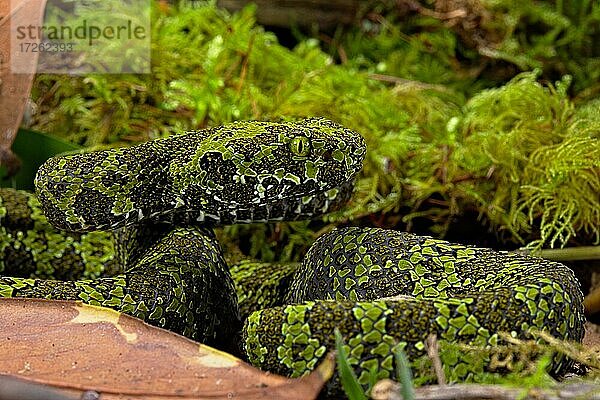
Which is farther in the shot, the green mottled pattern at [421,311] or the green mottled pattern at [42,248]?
the green mottled pattern at [42,248]

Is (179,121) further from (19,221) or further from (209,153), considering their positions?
(209,153)

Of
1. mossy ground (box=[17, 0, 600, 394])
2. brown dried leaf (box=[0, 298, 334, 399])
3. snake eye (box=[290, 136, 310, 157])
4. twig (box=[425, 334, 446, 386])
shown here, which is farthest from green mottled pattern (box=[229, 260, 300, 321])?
twig (box=[425, 334, 446, 386])

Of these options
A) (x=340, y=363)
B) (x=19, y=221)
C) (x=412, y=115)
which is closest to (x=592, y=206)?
(x=412, y=115)

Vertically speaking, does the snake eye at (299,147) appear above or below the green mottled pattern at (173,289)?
above

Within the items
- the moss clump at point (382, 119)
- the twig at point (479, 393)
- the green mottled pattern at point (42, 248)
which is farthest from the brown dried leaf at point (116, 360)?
the moss clump at point (382, 119)

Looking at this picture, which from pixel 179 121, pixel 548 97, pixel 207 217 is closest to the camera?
pixel 207 217

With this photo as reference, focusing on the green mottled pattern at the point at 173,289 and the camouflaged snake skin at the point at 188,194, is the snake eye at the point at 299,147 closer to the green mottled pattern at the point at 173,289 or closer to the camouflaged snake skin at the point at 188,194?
the camouflaged snake skin at the point at 188,194
